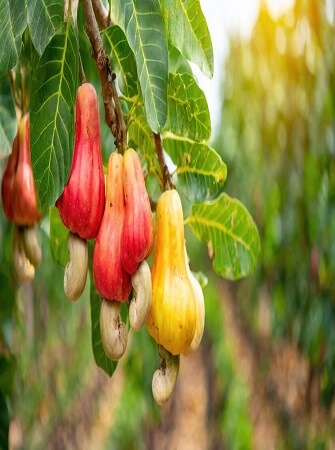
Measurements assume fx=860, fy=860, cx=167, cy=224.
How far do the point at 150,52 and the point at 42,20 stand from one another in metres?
0.10

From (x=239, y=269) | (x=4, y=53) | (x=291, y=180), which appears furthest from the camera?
(x=291, y=180)

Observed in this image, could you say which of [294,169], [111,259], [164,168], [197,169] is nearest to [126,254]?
[111,259]

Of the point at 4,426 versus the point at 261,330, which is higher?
the point at 4,426

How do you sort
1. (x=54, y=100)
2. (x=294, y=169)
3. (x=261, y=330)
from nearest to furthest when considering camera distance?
(x=54, y=100)
(x=294, y=169)
(x=261, y=330)

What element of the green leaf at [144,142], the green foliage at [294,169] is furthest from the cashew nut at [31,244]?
the green foliage at [294,169]

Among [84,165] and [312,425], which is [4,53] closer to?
[84,165]

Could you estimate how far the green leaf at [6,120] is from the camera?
938mm

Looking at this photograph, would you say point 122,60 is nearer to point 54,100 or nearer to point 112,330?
point 54,100

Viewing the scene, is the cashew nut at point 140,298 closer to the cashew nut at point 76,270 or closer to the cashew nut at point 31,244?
the cashew nut at point 76,270

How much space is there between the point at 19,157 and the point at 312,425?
180 cm

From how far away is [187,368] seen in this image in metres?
4.03

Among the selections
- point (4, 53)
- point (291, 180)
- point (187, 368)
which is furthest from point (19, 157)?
point (187, 368)

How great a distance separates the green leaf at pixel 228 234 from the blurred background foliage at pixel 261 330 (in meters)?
0.82

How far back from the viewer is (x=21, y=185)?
916mm
